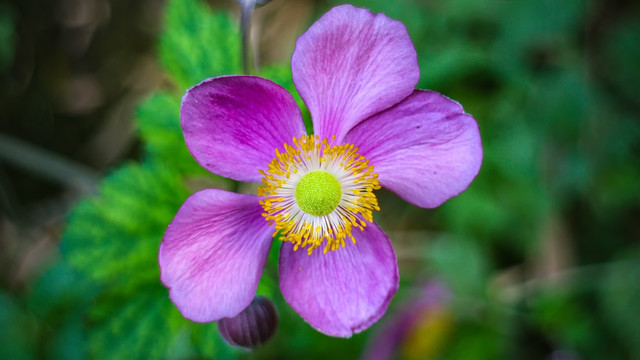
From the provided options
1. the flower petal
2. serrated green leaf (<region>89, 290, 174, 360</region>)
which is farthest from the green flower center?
serrated green leaf (<region>89, 290, 174, 360</region>)

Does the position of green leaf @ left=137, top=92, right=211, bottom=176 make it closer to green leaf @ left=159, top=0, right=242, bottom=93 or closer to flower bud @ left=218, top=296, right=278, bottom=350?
green leaf @ left=159, top=0, right=242, bottom=93

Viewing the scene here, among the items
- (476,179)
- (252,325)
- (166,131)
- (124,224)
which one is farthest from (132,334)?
(476,179)

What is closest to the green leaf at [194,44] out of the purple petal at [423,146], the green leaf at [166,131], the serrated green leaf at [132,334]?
the green leaf at [166,131]

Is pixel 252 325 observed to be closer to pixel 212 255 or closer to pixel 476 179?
pixel 212 255

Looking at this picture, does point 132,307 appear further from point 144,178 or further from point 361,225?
point 361,225

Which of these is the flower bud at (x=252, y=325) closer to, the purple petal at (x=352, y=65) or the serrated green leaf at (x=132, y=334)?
the serrated green leaf at (x=132, y=334)
